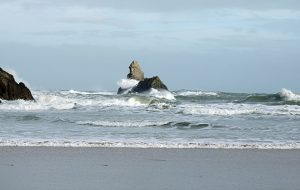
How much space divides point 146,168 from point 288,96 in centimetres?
3073

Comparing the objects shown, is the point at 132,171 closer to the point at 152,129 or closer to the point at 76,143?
the point at 76,143

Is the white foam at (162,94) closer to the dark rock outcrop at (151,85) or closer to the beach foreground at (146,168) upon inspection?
the dark rock outcrop at (151,85)

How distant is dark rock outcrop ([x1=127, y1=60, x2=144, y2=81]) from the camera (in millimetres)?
57156

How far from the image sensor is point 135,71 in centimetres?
5750

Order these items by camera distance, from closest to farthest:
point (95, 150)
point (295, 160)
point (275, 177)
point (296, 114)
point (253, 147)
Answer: point (275, 177) → point (295, 160) → point (95, 150) → point (253, 147) → point (296, 114)

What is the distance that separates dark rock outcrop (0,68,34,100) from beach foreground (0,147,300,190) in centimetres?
2284

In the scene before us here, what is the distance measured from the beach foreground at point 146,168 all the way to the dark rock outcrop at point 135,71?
152 ft

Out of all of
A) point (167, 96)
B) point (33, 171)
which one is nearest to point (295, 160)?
point (33, 171)

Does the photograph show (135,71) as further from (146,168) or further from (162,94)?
(146,168)

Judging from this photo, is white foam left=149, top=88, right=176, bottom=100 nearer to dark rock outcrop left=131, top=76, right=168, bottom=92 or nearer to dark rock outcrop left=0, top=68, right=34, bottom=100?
dark rock outcrop left=131, top=76, right=168, bottom=92

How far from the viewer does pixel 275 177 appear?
7.64 m

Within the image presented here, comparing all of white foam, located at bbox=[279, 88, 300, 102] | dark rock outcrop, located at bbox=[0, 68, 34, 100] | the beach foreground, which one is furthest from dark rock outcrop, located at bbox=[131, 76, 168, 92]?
the beach foreground

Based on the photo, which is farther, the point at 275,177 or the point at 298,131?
the point at 298,131

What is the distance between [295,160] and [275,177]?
2178 millimetres
